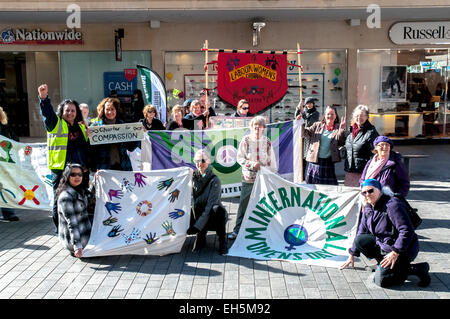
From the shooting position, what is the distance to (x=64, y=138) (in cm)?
648

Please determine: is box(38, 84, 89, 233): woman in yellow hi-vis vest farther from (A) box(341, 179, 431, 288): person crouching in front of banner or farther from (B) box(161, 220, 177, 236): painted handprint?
(A) box(341, 179, 431, 288): person crouching in front of banner

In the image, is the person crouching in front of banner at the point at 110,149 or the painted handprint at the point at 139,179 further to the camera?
the person crouching in front of banner at the point at 110,149

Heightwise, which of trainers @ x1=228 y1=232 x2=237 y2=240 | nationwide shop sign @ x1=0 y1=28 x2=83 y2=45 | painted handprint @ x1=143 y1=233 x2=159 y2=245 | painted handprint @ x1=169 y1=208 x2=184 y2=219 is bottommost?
trainers @ x1=228 y1=232 x2=237 y2=240

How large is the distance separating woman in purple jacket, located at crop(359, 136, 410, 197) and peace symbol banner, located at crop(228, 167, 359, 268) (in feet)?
1.34

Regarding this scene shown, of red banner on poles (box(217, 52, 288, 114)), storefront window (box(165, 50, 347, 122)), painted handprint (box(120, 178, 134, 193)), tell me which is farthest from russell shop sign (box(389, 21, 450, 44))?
painted handprint (box(120, 178, 134, 193))

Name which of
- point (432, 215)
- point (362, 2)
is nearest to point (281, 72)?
point (432, 215)

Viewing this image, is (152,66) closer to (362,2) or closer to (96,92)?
(96,92)

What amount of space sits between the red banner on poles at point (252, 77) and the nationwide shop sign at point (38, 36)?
24.5 feet

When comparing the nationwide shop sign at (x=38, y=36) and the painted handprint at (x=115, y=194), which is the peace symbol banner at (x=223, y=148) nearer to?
the painted handprint at (x=115, y=194)

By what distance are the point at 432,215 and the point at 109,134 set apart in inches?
205

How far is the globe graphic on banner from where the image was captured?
5.87 meters

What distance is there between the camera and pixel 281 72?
348 inches

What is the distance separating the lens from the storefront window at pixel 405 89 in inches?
591

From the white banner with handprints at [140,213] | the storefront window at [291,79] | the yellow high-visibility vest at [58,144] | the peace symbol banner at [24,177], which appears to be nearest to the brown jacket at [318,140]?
the white banner with handprints at [140,213]
